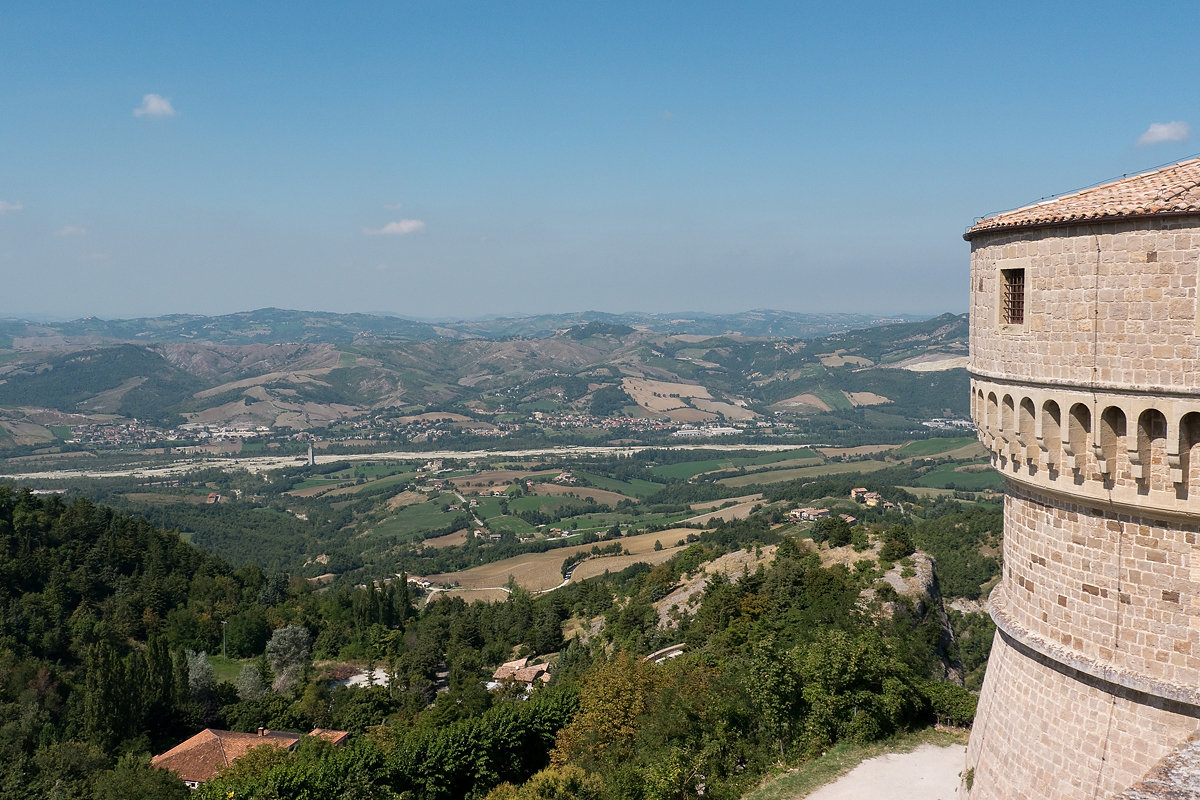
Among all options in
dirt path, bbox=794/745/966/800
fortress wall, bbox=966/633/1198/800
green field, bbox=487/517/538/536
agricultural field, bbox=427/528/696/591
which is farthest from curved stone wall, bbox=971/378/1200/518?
green field, bbox=487/517/538/536

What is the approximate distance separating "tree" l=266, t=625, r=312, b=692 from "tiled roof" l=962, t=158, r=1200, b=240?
214ft

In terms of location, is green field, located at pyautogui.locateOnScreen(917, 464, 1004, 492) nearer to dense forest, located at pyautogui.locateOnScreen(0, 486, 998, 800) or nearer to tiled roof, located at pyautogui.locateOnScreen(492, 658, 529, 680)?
dense forest, located at pyautogui.locateOnScreen(0, 486, 998, 800)

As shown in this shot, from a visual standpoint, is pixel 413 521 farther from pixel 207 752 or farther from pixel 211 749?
pixel 207 752

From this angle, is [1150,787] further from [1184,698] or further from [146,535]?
[146,535]

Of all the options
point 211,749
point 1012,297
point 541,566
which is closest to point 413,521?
point 541,566

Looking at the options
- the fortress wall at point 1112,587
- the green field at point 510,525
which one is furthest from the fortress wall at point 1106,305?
the green field at point 510,525

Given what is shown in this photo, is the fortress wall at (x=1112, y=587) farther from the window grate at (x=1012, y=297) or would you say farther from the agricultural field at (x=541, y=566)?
the agricultural field at (x=541, y=566)

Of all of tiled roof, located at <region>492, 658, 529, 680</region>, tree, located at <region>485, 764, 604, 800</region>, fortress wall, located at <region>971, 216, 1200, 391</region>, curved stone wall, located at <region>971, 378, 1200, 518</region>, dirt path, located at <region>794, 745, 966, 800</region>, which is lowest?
tiled roof, located at <region>492, 658, 529, 680</region>

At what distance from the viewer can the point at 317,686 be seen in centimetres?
5916

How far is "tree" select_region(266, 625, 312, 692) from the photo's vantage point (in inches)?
2613

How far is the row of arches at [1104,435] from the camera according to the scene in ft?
32.2

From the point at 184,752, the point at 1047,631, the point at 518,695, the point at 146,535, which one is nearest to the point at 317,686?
the point at 184,752

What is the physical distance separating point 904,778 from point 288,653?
5824cm

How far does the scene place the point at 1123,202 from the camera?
1030cm
